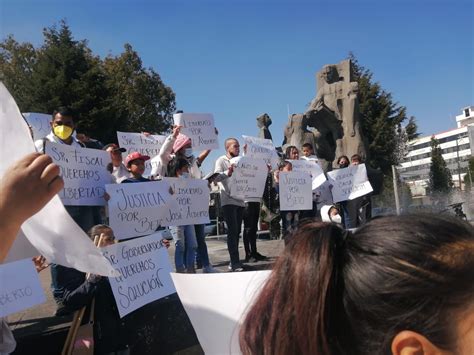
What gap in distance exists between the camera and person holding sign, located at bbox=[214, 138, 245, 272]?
235 inches

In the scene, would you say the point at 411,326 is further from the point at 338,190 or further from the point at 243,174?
the point at 338,190

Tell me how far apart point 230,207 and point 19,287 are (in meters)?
3.26

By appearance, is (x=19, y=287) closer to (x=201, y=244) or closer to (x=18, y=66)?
(x=201, y=244)

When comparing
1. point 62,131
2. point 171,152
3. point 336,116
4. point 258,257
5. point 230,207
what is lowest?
point 258,257

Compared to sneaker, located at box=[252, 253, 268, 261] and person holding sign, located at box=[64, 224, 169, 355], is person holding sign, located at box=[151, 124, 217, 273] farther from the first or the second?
person holding sign, located at box=[64, 224, 169, 355]

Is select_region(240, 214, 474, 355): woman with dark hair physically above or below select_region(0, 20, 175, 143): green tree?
below

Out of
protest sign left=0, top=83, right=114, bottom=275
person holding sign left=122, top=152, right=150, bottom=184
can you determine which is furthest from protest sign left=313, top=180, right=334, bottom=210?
protest sign left=0, top=83, right=114, bottom=275

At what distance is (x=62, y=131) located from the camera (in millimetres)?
4633

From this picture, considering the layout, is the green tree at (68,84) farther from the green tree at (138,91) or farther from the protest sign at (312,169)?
the protest sign at (312,169)

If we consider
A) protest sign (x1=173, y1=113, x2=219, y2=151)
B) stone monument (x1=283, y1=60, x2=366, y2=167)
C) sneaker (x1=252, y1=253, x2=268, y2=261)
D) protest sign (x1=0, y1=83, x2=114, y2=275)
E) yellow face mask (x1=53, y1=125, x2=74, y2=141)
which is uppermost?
stone monument (x1=283, y1=60, x2=366, y2=167)

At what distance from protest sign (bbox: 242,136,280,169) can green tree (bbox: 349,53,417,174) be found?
2759cm

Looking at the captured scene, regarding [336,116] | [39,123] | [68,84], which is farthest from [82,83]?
[39,123]

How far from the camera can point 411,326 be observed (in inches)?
34.4

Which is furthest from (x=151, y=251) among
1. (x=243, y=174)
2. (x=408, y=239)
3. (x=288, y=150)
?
(x=288, y=150)
